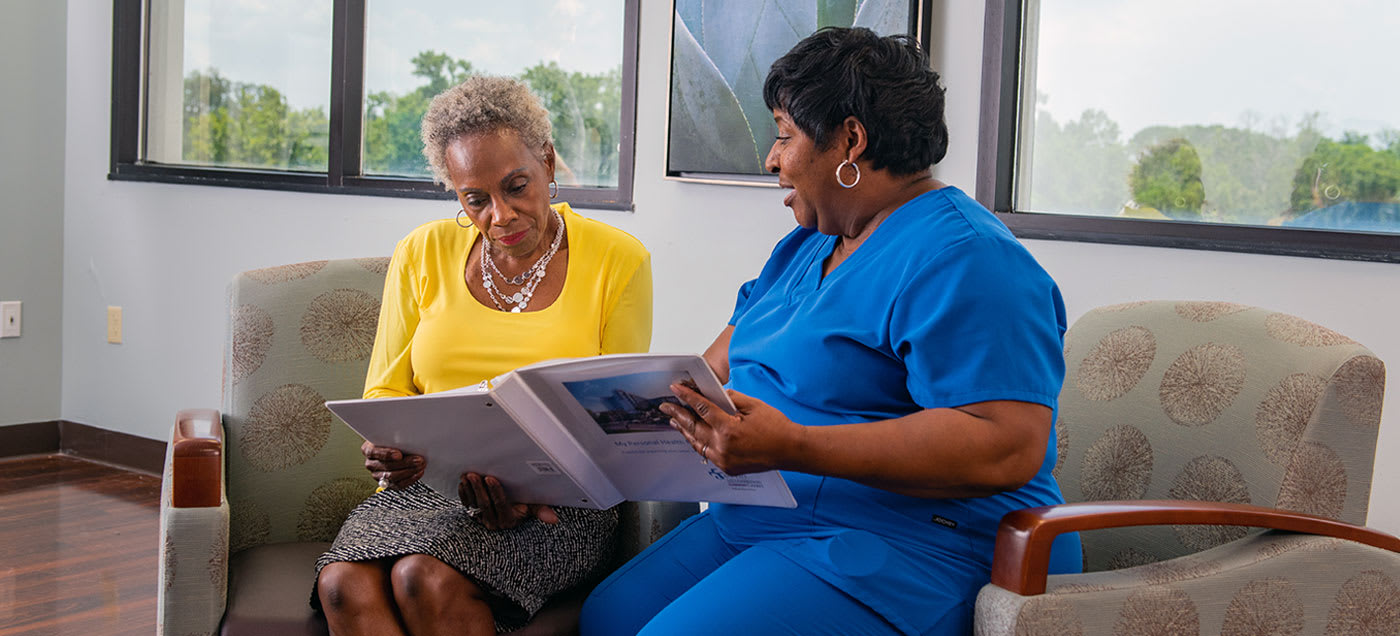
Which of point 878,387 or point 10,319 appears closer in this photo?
point 878,387

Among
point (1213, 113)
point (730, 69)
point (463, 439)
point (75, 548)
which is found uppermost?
point (730, 69)

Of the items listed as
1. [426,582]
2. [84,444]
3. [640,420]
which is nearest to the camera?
[640,420]

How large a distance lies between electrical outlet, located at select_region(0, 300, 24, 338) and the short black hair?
11.9 feet

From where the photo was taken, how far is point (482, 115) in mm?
1938

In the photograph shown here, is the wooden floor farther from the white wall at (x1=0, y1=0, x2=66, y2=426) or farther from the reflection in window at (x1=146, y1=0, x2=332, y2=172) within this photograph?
the reflection in window at (x1=146, y1=0, x2=332, y2=172)

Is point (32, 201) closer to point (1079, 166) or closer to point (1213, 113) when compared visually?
point (1079, 166)

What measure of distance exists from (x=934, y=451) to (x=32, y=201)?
3897mm

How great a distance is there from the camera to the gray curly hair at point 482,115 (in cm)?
194

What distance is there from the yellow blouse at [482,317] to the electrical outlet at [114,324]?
2617 mm

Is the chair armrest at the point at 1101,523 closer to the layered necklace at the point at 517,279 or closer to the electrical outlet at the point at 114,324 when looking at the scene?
the layered necklace at the point at 517,279

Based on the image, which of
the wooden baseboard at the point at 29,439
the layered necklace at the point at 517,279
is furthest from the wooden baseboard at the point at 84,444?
the layered necklace at the point at 517,279

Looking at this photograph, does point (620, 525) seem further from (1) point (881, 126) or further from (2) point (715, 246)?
(2) point (715, 246)

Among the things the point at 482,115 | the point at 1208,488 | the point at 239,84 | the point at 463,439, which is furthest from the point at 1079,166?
the point at 239,84

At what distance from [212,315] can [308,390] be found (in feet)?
6.92
